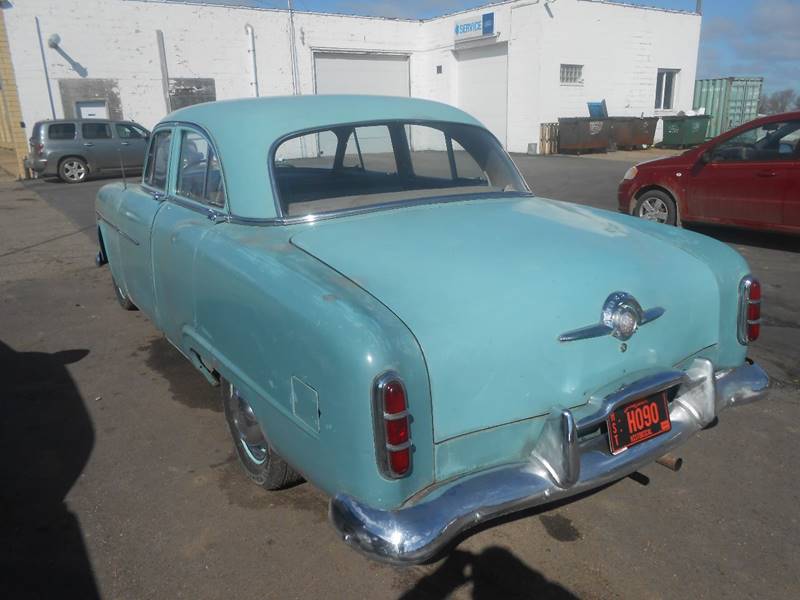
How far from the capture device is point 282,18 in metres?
21.5

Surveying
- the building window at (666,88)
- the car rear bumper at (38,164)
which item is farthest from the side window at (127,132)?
the building window at (666,88)

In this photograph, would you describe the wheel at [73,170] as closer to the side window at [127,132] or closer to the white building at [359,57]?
the side window at [127,132]

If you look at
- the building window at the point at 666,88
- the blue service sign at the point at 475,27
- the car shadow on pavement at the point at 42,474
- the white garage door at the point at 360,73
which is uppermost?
the blue service sign at the point at 475,27

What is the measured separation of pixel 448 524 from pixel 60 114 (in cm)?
2030

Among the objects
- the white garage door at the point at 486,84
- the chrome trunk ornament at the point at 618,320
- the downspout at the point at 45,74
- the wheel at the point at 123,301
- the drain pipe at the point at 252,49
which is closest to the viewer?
the chrome trunk ornament at the point at 618,320

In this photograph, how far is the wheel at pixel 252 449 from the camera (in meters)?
2.87

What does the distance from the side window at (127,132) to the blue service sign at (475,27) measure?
11.9 metres

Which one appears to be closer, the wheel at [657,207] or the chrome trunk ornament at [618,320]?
the chrome trunk ornament at [618,320]

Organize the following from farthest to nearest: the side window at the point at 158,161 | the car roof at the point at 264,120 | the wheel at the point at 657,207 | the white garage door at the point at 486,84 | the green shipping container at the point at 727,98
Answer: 1. the green shipping container at the point at 727,98
2. the white garage door at the point at 486,84
3. the wheel at the point at 657,207
4. the side window at the point at 158,161
5. the car roof at the point at 264,120

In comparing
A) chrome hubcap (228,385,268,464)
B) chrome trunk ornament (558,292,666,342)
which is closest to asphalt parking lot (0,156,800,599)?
chrome hubcap (228,385,268,464)

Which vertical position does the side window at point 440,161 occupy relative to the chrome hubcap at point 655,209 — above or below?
above

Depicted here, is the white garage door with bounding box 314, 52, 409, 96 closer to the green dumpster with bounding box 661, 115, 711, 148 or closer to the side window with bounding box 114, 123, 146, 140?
the side window with bounding box 114, 123, 146, 140

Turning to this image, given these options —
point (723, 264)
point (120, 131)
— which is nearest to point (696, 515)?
point (723, 264)

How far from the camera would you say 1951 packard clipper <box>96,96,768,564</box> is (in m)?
2.03
